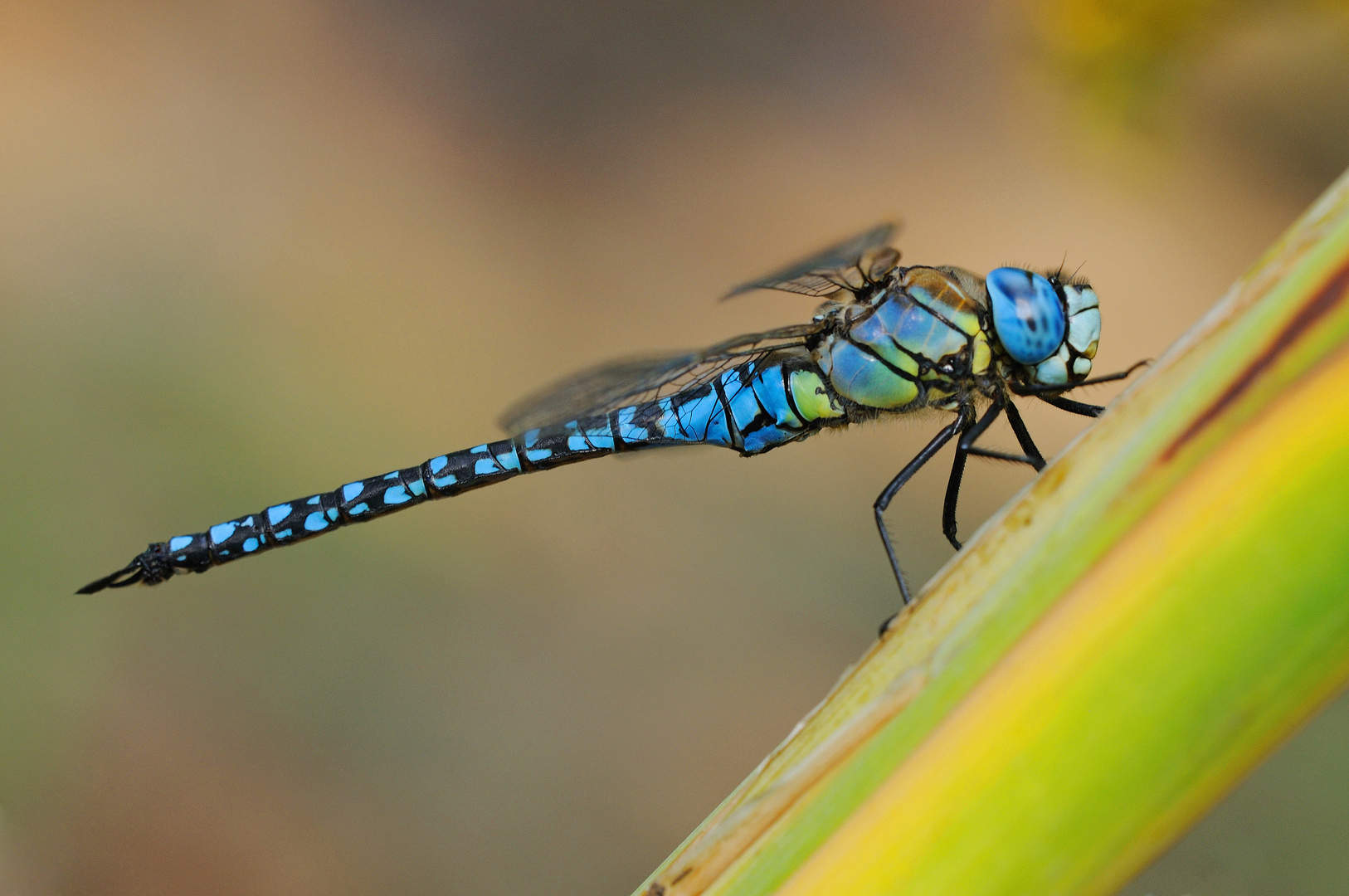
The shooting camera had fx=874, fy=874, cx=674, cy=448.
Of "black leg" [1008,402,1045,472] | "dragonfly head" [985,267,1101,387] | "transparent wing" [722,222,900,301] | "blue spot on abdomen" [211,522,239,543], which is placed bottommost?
"black leg" [1008,402,1045,472]

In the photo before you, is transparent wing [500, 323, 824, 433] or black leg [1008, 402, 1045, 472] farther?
transparent wing [500, 323, 824, 433]

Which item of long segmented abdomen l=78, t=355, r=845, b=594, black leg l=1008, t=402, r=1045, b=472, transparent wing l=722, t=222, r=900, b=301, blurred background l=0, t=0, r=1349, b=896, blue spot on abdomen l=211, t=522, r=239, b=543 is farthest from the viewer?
blurred background l=0, t=0, r=1349, b=896

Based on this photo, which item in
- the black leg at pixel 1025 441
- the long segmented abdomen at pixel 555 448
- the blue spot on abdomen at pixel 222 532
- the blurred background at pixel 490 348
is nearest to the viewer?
the black leg at pixel 1025 441

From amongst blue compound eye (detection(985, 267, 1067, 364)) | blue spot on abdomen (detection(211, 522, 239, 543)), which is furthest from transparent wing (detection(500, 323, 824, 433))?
blue spot on abdomen (detection(211, 522, 239, 543))

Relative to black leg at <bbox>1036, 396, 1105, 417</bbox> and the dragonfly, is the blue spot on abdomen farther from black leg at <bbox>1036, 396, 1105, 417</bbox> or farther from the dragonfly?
black leg at <bbox>1036, 396, 1105, 417</bbox>

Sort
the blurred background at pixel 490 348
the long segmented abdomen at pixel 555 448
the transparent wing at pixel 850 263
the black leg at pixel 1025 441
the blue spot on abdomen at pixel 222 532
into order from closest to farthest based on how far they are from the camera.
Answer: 1. the black leg at pixel 1025 441
2. the transparent wing at pixel 850 263
3. the long segmented abdomen at pixel 555 448
4. the blue spot on abdomen at pixel 222 532
5. the blurred background at pixel 490 348

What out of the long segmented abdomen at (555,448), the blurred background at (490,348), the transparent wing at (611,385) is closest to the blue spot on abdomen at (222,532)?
the long segmented abdomen at (555,448)

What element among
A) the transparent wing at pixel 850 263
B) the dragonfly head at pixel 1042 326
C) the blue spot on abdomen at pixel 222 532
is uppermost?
the blue spot on abdomen at pixel 222 532

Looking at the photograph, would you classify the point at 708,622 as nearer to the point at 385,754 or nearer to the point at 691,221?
the point at 385,754

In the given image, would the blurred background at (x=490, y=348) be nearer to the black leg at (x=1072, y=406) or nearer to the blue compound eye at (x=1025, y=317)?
the black leg at (x=1072, y=406)
